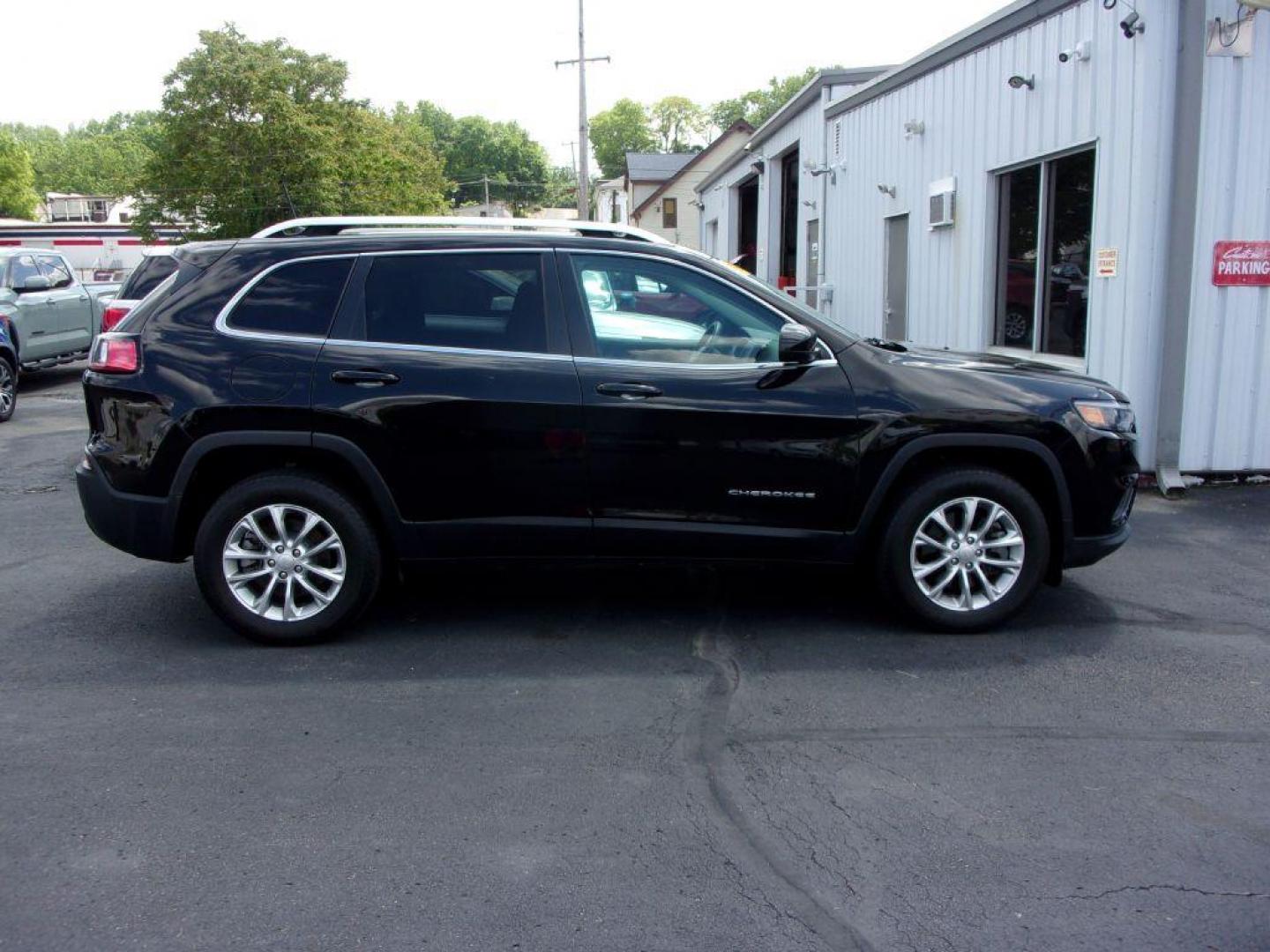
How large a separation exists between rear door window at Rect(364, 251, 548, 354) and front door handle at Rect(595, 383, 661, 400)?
13.4 inches

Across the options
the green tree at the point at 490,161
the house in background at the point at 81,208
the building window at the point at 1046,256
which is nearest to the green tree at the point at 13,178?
the house in background at the point at 81,208

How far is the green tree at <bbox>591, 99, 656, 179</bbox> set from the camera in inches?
4783

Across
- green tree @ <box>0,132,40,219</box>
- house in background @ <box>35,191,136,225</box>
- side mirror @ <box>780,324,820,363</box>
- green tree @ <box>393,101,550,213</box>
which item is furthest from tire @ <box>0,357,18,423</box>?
green tree @ <box>393,101,550,213</box>

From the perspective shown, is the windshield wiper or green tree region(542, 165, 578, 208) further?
green tree region(542, 165, 578, 208)

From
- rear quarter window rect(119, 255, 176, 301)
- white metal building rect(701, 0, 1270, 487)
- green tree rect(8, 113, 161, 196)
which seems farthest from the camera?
green tree rect(8, 113, 161, 196)

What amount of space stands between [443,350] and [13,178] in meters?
92.5

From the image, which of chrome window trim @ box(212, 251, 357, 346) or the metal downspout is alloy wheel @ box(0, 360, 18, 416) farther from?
the metal downspout

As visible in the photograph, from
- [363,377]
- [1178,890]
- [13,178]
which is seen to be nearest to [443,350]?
[363,377]

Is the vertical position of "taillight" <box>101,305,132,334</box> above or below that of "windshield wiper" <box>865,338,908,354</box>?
above

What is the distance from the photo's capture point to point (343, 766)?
4.02 metres

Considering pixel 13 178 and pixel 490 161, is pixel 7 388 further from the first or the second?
pixel 490 161

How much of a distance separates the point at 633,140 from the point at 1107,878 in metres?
124

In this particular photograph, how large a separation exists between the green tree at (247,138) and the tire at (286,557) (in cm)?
4181

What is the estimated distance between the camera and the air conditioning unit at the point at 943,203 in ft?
36.5
